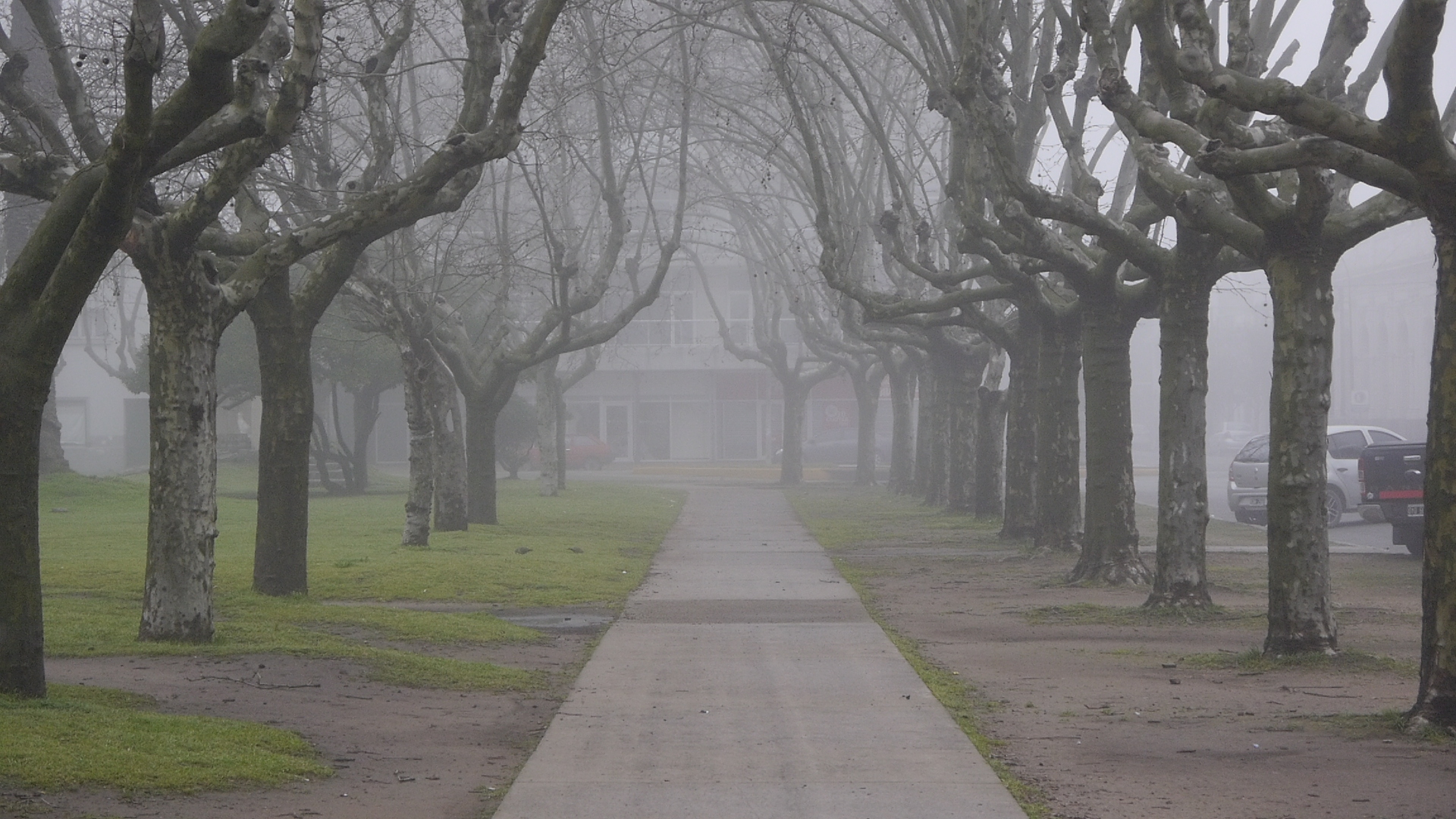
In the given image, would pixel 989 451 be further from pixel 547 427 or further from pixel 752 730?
pixel 752 730

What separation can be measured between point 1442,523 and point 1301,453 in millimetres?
2645

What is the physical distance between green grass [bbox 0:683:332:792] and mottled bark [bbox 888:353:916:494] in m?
30.9

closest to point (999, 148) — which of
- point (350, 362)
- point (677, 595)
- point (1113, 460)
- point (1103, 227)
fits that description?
point (1103, 227)

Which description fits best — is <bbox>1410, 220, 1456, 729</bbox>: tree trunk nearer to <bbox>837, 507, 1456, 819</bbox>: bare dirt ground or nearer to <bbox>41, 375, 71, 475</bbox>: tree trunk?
<bbox>837, 507, 1456, 819</bbox>: bare dirt ground

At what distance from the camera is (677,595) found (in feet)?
49.2

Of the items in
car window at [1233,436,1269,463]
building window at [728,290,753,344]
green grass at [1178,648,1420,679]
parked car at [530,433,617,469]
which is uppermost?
building window at [728,290,753,344]

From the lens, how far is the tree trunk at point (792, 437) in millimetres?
43281

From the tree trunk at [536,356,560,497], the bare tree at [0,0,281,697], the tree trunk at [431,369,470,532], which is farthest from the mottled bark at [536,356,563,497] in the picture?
the bare tree at [0,0,281,697]

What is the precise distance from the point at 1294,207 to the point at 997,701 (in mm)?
A: 3648

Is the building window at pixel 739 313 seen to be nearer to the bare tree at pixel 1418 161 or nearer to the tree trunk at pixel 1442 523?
the bare tree at pixel 1418 161

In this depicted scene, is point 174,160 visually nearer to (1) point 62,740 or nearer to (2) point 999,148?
(1) point 62,740

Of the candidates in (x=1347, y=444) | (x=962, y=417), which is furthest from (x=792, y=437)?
(x=1347, y=444)

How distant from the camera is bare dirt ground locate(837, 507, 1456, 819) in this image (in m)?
6.24

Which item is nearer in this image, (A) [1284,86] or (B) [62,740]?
(B) [62,740]
